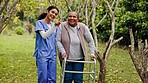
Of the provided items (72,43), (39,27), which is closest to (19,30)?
(39,27)

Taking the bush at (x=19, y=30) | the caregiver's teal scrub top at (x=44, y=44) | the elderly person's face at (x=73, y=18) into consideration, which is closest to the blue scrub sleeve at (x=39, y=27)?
the caregiver's teal scrub top at (x=44, y=44)

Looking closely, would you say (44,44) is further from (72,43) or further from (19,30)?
(19,30)

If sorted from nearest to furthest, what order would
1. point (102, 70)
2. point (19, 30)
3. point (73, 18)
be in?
point (73, 18) < point (102, 70) < point (19, 30)

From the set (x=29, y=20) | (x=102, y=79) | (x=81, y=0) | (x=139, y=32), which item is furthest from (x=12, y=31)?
(x=102, y=79)

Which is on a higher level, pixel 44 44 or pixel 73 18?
pixel 73 18

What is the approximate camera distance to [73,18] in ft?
18.2

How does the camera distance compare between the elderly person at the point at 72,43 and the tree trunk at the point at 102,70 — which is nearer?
the elderly person at the point at 72,43

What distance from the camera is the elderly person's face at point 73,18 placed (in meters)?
5.53

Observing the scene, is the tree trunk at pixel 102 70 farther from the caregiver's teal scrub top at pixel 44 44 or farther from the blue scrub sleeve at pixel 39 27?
the blue scrub sleeve at pixel 39 27

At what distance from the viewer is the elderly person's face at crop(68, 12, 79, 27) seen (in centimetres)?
553

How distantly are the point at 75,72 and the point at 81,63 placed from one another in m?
0.29

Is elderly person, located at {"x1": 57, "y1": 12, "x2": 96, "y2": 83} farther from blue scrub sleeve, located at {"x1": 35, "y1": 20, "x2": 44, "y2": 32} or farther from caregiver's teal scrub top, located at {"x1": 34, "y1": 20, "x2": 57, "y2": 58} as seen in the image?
blue scrub sleeve, located at {"x1": 35, "y1": 20, "x2": 44, "y2": 32}

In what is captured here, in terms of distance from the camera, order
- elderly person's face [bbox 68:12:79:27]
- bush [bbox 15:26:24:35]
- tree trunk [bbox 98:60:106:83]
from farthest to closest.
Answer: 1. bush [bbox 15:26:24:35]
2. tree trunk [bbox 98:60:106:83]
3. elderly person's face [bbox 68:12:79:27]

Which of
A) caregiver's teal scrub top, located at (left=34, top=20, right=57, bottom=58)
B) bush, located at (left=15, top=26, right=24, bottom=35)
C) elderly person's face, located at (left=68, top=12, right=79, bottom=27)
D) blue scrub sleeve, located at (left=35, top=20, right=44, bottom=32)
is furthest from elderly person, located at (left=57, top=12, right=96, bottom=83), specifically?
bush, located at (left=15, top=26, right=24, bottom=35)
